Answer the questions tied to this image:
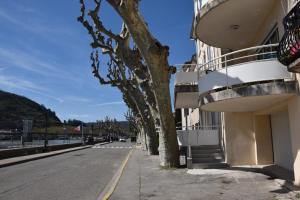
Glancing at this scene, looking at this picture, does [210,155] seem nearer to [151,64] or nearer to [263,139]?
[263,139]

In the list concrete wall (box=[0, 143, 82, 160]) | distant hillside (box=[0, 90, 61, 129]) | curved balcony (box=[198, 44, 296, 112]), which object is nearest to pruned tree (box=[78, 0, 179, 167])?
curved balcony (box=[198, 44, 296, 112])

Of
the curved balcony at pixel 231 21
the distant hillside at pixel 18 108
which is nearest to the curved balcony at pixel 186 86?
the curved balcony at pixel 231 21

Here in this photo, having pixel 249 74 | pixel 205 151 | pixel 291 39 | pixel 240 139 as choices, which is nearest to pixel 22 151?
pixel 205 151

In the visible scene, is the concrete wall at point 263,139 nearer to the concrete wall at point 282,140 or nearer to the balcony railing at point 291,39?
the concrete wall at point 282,140

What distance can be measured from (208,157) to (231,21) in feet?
22.6

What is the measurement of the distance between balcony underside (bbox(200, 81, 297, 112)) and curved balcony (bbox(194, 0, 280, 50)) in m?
2.78

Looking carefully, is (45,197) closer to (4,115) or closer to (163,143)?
(163,143)

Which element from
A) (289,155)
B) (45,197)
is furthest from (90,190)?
(289,155)

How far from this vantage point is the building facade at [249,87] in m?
10.2

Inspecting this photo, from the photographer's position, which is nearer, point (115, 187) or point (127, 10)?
point (115, 187)

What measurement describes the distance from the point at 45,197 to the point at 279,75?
24.5 ft

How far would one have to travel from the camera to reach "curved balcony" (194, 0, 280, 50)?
11477 millimetres

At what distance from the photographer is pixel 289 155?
12539mm

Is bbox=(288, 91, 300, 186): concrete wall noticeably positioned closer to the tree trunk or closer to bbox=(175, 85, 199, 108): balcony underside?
the tree trunk
